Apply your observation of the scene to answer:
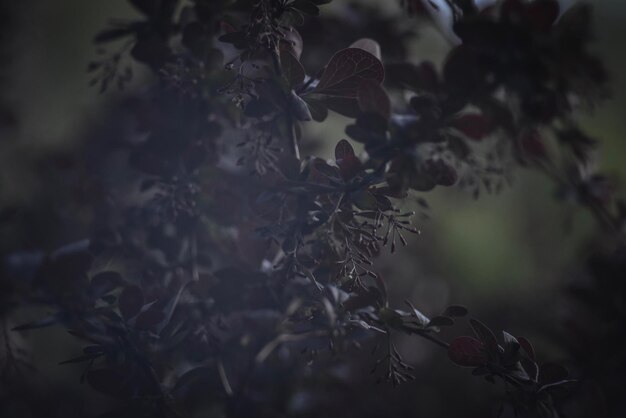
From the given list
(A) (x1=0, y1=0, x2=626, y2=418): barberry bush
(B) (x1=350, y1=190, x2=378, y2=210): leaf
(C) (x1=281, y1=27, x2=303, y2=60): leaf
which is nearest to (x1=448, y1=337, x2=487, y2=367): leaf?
(A) (x1=0, y1=0, x2=626, y2=418): barberry bush

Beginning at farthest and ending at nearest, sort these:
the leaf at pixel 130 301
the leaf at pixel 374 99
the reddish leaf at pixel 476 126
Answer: the reddish leaf at pixel 476 126, the leaf at pixel 130 301, the leaf at pixel 374 99

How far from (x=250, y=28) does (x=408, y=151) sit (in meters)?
0.23

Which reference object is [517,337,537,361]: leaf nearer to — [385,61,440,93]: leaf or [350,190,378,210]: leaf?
[350,190,378,210]: leaf

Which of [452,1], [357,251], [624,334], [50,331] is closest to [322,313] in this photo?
[357,251]

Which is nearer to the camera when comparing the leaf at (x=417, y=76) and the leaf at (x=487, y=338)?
the leaf at (x=487, y=338)

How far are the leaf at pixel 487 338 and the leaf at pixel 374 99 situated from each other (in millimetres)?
282

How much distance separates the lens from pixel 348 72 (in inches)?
23.0

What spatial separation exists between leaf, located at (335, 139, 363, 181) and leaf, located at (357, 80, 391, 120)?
48 mm

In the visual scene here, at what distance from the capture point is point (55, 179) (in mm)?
1166

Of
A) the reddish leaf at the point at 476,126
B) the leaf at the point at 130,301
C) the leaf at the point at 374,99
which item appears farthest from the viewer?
the reddish leaf at the point at 476,126

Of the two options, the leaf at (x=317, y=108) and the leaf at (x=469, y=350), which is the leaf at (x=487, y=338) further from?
the leaf at (x=317, y=108)

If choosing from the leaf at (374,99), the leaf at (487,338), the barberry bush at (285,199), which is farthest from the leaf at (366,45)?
the leaf at (487,338)

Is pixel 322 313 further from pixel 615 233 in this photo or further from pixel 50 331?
pixel 50 331

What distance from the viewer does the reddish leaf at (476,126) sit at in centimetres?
74
